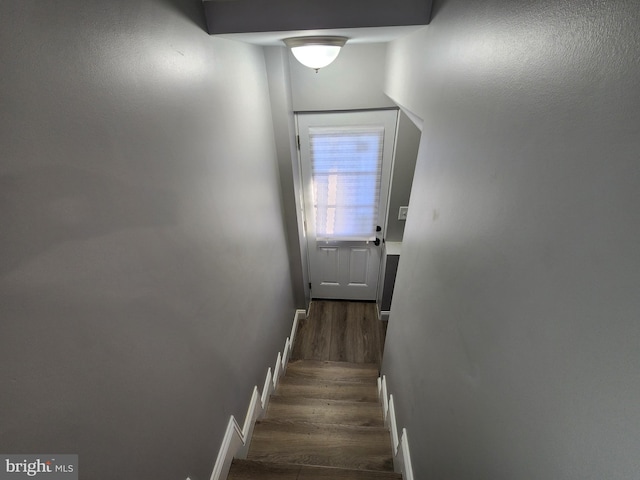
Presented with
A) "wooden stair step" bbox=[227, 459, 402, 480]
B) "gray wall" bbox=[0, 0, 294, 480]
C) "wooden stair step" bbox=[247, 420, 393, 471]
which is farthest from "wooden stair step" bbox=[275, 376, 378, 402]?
"gray wall" bbox=[0, 0, 294, 480]

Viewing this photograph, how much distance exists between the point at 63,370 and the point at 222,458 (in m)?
1.12

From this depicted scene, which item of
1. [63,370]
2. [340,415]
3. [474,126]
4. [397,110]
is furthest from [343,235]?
[63,370]

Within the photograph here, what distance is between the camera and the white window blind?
2.48 metres

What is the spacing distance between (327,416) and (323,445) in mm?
302

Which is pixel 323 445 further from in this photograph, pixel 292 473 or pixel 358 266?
pixel 358 266

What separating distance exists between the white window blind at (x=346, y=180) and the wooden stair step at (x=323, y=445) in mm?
1792

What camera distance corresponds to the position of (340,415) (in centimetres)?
209

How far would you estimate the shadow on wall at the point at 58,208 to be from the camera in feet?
1.62

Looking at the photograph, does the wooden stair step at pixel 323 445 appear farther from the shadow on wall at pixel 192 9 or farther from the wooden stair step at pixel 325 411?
the shadow on wall at pixel 192 9

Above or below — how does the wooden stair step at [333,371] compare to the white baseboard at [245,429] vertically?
below

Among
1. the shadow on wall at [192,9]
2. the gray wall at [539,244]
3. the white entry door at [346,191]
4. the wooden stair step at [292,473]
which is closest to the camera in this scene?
the gray wall at [539,244]

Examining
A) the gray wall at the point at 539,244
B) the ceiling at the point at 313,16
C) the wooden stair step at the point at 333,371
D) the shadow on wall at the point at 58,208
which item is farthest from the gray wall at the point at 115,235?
the wooden stair step at the point at 333,371

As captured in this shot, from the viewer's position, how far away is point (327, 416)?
2068mm

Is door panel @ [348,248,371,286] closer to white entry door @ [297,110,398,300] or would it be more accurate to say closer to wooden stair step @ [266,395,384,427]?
A: white entry door @ [297,110,398,300]
